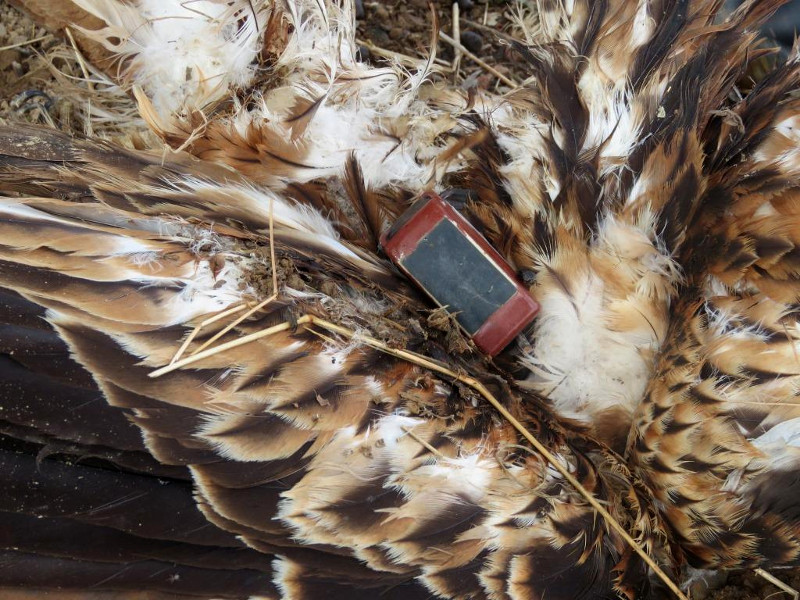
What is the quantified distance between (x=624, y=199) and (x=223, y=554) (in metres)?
0.94

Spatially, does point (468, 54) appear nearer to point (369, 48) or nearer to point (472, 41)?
point (472, 41)

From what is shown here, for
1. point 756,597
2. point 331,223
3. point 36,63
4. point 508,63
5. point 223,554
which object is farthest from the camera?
point 508,63

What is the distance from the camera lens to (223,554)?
113cm

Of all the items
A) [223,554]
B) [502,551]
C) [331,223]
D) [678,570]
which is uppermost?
[331,223]

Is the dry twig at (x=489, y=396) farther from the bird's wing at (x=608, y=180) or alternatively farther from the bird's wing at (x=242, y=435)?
the bird's wing at (x=608, y=180)

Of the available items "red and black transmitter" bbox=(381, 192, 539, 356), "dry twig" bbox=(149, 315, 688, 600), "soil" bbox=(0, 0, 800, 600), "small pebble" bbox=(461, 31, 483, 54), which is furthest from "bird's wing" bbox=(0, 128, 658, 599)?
"small pebble" bbox=(461, 31, 483, 54)

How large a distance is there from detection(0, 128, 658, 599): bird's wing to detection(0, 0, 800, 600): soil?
762 millimetres

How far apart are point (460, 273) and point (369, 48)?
3.46 feet

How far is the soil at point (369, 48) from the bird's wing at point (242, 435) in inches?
30.0

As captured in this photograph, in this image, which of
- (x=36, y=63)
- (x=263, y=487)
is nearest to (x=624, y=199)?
(x=263, y=487)

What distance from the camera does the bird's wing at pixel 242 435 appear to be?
1093 mm

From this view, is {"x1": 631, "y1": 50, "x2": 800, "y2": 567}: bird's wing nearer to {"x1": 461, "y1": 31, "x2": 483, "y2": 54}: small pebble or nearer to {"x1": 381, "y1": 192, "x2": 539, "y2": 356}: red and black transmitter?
{"x1": 381, "y1": 192, "x2": 539, "y2": 356}: red and black transmitter

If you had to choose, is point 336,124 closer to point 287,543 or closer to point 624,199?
point 624,199

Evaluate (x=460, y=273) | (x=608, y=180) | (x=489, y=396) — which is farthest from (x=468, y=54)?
(x=489, y=396)
